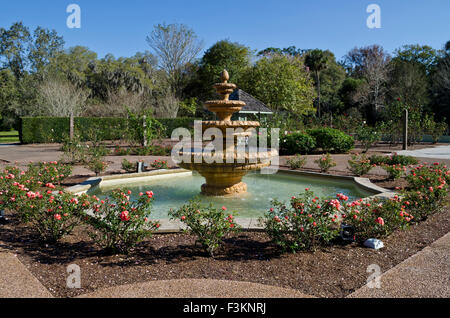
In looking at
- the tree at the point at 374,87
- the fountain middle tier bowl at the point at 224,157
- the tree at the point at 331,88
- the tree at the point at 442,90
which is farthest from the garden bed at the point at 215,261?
the tree at the point at 331,88

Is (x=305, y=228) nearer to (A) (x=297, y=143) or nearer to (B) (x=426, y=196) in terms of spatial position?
(B) (x=426, y=196)

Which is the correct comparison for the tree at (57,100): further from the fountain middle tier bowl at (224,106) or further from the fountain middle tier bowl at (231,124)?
the fountain middle tier bowl at (231,124)

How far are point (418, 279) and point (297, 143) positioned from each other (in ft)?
41.2

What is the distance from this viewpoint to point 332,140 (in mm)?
16172

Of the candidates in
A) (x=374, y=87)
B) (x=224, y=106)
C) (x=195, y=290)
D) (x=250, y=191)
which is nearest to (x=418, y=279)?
(x=195, y=290)

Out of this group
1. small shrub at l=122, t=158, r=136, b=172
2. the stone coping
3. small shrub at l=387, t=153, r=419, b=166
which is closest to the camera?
the stone coping

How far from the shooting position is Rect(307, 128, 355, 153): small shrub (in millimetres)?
16234

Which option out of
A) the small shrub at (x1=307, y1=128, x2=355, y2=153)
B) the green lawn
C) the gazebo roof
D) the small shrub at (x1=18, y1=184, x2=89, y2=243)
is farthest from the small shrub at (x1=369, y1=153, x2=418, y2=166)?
the green lawn

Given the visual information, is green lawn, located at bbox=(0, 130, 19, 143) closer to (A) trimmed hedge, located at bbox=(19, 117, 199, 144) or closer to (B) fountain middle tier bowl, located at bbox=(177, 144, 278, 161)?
(A) trimmed hedge, located at bbox=(19, 117, 199, 144)

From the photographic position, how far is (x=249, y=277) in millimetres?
3514

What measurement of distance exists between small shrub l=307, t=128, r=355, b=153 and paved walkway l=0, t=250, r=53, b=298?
1457 cm

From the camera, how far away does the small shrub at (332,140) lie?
16.2 meters

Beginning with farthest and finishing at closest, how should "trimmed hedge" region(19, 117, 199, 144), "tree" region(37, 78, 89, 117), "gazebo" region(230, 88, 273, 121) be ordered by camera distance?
1. "tree" region(37, 78, 89, 117)
2. "gazebo" region(230, 88, 273, 121)
3. "trimmed hedge" region(19, 117, 199, 144)
